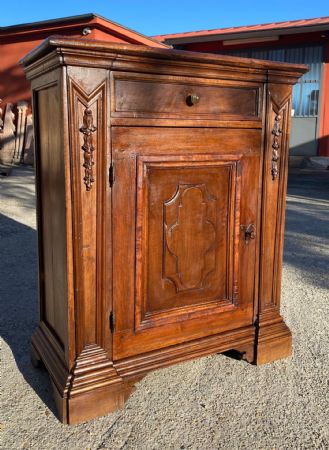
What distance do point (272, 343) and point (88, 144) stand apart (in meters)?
1.34

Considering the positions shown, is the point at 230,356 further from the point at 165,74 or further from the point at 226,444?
the point at 165,74

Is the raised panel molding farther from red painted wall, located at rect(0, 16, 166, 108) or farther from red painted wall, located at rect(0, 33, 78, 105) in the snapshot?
red painted wall, located at rect(0, 33, 78, 105)

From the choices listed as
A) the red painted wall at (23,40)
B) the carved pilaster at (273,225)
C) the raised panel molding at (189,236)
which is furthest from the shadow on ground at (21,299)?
the red painted wall at (23,40)

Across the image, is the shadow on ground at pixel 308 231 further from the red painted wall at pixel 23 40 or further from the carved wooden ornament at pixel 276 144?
the red painted wall at pixel 23 40

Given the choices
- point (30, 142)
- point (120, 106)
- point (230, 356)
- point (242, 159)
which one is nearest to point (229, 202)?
point (242, 159)

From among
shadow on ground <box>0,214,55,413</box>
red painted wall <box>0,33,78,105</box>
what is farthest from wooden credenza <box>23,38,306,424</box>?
red painted wall <box>0,33,78,105</box>

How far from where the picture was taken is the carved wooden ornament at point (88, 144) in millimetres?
1746

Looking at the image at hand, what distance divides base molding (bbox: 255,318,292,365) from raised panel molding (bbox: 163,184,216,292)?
0.45 m

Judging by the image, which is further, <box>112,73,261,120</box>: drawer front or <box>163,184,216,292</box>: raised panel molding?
<box>163,184,216,292</box>: raised panel molding

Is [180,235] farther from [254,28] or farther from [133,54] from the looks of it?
[254,28]

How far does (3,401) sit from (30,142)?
9.03 m

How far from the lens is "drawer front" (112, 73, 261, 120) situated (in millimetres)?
1811

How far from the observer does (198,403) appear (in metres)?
2.01

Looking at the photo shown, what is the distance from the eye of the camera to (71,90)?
5.59ft
